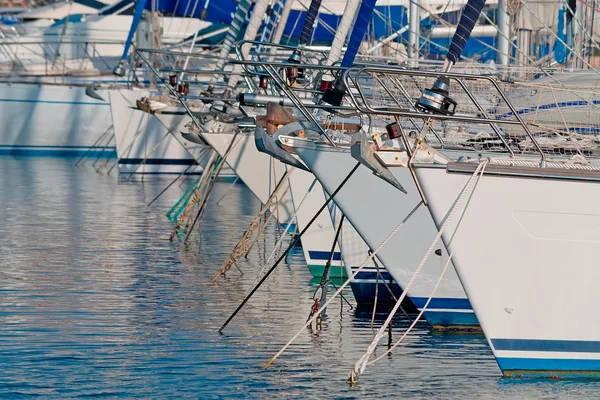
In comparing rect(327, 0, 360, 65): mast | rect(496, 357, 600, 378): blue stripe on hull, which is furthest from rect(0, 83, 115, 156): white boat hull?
rect(496, 357, 600, 378): blue stripe on hull

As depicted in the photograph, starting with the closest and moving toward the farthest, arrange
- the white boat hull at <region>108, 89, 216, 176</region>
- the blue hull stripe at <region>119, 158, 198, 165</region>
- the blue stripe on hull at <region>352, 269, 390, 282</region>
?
the blue stripe on hull at <region>352, 269, 390, 282</region> < the white boat hull at <region>108, 89, 216, 176</region> < the blue hull stripe at <region>119, 158, 198, 165</region>

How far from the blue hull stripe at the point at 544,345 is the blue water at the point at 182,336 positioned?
249mm

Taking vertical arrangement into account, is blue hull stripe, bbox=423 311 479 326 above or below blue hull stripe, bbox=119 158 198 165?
above

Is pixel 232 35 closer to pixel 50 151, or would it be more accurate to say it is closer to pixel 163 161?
pixel 163 161

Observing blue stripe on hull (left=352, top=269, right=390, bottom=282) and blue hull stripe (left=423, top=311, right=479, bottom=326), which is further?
blue stripe on hull (left=352, top=269, right=390, bottom=282)

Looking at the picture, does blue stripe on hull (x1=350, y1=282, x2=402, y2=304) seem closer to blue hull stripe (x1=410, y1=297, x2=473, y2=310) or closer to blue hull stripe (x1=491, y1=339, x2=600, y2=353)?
blue hull stripe (x1=410, y1=297, x2=473, y2=310)

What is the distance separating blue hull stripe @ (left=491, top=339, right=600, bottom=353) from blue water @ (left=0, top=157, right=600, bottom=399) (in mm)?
249

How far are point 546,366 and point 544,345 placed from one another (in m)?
0.17

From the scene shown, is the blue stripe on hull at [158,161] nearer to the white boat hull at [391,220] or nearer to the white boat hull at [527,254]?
the white boat hull at [391,220]

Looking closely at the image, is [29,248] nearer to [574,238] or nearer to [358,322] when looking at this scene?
[358,322]

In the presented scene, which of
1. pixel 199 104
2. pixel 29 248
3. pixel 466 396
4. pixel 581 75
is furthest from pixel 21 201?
pixel 466 396

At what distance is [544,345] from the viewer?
7.82 m

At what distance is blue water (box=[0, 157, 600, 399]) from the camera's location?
7.73 m

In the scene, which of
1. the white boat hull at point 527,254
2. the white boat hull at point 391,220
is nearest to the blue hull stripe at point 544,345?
the white boat hull at point 527,254
